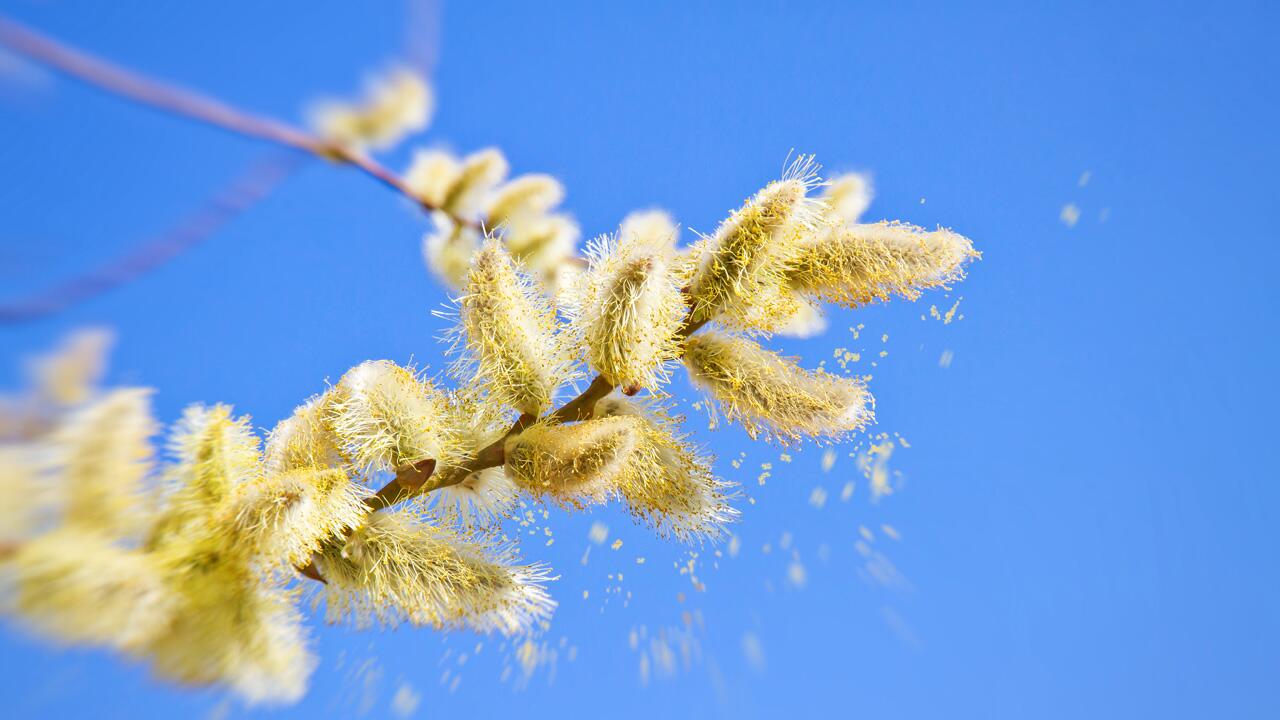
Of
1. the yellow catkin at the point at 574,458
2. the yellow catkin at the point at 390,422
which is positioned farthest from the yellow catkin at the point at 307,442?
the yellow catkin at the point at 574,458

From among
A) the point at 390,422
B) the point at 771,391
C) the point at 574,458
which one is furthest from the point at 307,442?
the point at 771,391

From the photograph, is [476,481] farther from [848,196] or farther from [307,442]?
[848,196]

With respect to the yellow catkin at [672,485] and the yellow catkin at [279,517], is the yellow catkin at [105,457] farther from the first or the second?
the yellow catkin at [672,485]

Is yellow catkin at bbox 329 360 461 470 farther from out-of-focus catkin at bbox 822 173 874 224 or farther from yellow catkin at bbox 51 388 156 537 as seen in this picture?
out-of-focus catkin at bbox 822 173 874 224

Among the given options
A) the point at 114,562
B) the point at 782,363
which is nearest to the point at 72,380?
the point at 114,562

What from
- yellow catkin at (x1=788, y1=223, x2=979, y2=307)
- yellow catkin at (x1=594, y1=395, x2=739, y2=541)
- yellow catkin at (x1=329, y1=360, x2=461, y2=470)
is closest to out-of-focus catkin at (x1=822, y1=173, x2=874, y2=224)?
yellow catkin at (x1=788, y1=223, x2=979, y2=307)

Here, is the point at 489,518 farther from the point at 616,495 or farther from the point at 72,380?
the point at 72,380

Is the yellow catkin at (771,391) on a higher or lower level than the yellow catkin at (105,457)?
higher
